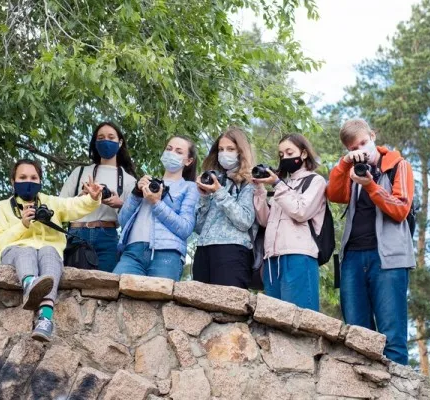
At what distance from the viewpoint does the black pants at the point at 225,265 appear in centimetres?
675

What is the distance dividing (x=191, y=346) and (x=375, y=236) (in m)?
1.39

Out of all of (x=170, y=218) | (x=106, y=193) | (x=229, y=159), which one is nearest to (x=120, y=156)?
(x=106, y=193)

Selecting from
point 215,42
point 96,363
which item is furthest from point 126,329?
point 215,42

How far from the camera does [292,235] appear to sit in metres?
6.70

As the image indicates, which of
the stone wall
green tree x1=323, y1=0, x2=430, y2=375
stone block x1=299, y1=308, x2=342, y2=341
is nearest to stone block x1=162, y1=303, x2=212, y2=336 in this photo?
the stone wall

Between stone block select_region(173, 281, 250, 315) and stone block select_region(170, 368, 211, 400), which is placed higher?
stone block select_region(173, 281, 250, 315)

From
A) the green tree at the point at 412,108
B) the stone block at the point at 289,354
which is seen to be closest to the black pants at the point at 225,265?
the stone block at the point at 289,354

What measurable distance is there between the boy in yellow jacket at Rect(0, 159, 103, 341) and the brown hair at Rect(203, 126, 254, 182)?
889 mm

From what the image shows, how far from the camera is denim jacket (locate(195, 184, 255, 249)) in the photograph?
6.80 m

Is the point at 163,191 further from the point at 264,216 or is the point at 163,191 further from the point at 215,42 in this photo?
the point at 215,42

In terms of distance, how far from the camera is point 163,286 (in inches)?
257

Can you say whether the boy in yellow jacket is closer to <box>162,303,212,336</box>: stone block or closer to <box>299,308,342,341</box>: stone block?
<box>162,303,212,336</box>: stone block

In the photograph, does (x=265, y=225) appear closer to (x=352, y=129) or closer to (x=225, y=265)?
(x=225, y=265)

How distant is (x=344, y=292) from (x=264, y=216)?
0.74 m
